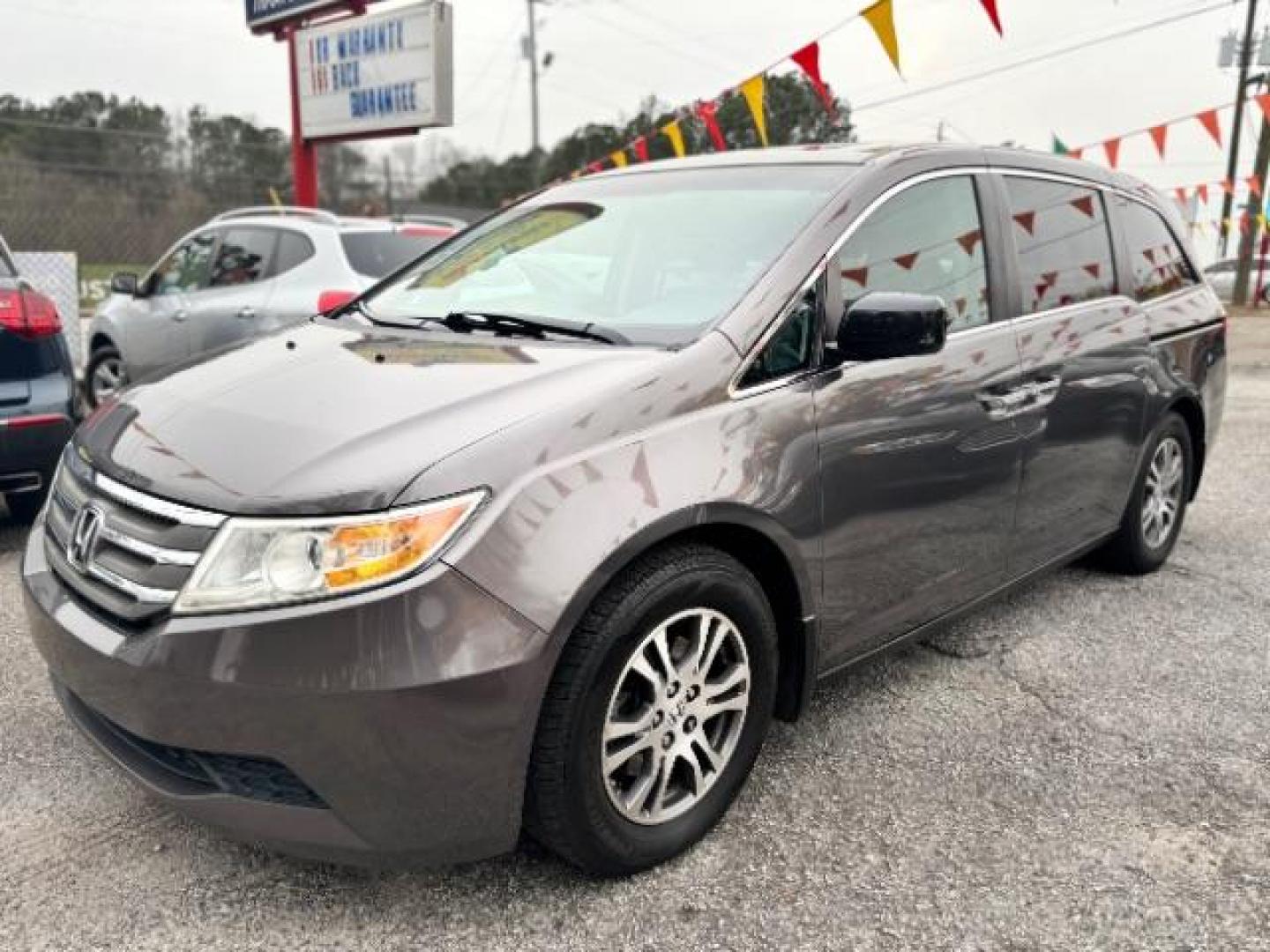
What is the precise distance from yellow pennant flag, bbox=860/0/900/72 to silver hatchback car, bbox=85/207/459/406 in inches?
127

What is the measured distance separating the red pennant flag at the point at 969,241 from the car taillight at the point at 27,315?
12.1 ft

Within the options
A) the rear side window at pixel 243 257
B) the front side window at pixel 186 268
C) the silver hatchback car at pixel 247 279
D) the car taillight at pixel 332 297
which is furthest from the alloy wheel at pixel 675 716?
the front side window at pixel 186 268

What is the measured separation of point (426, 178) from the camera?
29.1 m

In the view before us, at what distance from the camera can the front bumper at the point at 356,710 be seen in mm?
1845

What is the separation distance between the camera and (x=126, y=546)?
2.08m

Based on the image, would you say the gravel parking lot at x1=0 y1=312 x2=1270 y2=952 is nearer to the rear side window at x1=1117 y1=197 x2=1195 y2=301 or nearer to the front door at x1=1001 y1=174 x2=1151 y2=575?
the front door at x1=1001 y1=174 x2=1151 y2=575

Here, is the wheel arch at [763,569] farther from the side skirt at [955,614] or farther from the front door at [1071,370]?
the front door at [1071,370]

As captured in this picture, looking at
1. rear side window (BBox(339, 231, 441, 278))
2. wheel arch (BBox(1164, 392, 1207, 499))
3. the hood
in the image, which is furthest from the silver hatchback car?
wheel arch (BBox(1164, 392, 1207, 499))

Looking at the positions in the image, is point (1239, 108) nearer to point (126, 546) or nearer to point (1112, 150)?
point (1112, 150)

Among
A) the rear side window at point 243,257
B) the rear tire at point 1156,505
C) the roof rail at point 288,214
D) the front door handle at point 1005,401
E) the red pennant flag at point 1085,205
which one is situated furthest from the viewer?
the roof rail at point 288,214

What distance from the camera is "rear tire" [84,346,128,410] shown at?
25.0 feet

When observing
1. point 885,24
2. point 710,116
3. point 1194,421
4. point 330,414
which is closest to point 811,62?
point 885,24

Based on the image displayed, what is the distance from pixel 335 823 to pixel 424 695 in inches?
12.5

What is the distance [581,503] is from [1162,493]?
10.7 feet
